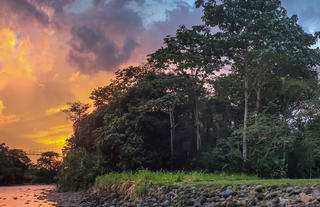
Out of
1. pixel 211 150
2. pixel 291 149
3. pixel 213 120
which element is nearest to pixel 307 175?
pixel 291 149

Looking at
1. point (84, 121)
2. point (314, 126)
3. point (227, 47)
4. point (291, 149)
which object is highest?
point (227, 47)

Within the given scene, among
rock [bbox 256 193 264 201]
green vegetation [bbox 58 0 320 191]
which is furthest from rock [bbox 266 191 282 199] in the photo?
green vegetation [bbox 58 0 320 191]

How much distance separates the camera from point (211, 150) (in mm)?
25031

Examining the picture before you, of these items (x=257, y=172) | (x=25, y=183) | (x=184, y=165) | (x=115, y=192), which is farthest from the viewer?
Answer: (x=25, y=183)

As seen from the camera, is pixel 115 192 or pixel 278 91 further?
pixel 278 91

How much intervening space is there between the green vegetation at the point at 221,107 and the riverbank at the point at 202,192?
1836mm

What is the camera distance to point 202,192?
11047 millimetres

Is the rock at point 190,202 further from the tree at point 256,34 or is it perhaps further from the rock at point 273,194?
the tree at point 256,34

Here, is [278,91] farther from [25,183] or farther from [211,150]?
[25,183]

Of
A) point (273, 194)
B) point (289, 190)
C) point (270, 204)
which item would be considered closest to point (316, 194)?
point (289, 190)

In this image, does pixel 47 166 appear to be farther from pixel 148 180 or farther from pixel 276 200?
Answer: pixel 276 200

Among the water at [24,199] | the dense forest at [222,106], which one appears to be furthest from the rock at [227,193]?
the water at [24,199]

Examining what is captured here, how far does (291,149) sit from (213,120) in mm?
8299

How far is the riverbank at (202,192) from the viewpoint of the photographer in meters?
8.30
